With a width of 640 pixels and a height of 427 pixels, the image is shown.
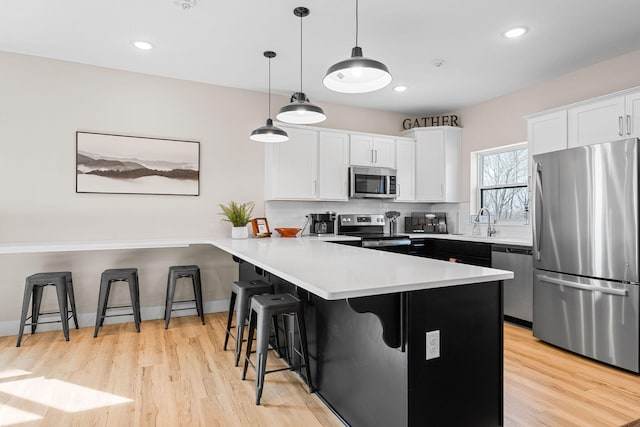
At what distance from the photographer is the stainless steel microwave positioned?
4.85 meters

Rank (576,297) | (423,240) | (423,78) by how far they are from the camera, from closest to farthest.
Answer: (576,297) → (423,78) → (423,240)

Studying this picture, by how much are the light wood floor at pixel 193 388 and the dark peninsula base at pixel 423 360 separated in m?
0.39

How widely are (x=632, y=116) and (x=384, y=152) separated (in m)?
2.65

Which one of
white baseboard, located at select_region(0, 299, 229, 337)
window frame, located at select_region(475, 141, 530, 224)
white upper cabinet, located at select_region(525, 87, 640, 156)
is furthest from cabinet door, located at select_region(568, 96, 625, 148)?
white baseboard, located at select_region(0, 299, 229, 337)

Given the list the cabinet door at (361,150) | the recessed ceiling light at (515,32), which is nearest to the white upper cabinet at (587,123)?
the recessed ceiling light at (515,32)

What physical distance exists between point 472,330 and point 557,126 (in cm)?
280

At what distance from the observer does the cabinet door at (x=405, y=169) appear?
17.1 ft

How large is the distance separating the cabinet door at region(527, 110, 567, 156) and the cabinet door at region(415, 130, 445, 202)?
1.38 m

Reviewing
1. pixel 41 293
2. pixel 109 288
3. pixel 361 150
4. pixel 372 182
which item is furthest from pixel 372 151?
pixel 41 293

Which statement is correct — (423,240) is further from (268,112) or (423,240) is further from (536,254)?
(268,112)

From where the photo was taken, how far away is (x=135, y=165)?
404 cm

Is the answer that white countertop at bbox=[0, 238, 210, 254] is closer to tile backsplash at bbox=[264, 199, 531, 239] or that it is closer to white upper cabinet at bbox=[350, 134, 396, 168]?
tile backsplash at bbox=[264, 199, 531, 239]

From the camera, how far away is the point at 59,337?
3.50m

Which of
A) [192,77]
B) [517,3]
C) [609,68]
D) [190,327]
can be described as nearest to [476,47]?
[517,3]
